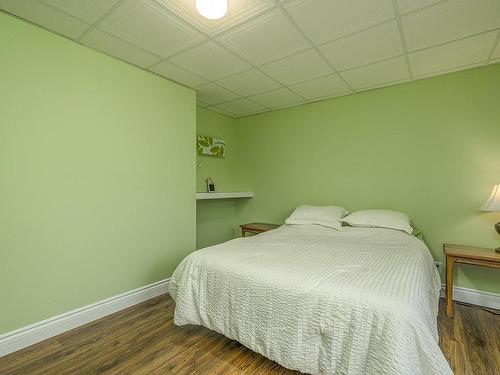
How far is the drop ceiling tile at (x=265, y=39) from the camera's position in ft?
5.79

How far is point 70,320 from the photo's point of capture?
1.97 meters

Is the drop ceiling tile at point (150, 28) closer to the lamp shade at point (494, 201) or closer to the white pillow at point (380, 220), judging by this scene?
the white pillow at point (380, 220)

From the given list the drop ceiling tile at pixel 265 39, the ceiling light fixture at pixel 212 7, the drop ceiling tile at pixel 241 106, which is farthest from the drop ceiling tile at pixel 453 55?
the drop ceiling tile at pixel 241 106

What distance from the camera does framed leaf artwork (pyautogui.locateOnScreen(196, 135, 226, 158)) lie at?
359cm

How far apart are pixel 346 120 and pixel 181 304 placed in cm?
282

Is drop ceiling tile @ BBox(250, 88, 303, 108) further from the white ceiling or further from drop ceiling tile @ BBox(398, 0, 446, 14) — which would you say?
drop ceiling tile @ BBox(398, 0, 446, 14)

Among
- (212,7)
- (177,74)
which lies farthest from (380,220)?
(177,74)

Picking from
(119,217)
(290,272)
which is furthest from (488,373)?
(119,217)

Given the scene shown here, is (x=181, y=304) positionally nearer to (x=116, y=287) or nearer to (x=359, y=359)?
(x=116, y=287)

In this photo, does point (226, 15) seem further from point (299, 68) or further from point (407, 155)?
point (407, 155)

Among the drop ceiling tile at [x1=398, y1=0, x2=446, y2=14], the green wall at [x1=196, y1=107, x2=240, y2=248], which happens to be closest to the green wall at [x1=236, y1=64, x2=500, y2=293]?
the green wall at [x1=196, y1=107, x2=240, y2=248]

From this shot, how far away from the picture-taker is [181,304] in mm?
1813

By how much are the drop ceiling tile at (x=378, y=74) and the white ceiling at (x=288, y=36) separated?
0.01m

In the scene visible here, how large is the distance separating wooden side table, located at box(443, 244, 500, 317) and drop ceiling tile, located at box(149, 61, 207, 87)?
9.79ft
